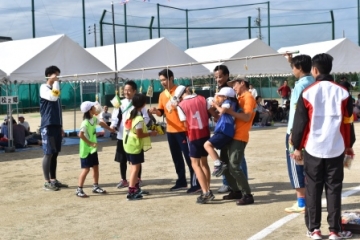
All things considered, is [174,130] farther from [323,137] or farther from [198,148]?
[323,137]

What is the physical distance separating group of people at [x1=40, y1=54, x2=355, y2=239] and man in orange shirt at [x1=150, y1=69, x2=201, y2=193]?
0.01 meters

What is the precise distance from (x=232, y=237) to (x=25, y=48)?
41.0ft

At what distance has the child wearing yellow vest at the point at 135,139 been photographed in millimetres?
7566

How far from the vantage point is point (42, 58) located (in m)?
16.1

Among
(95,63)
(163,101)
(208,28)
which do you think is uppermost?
(208,28)

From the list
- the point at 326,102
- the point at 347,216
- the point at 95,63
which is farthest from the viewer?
the point at 95,63

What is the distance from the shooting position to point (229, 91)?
22.1 ft

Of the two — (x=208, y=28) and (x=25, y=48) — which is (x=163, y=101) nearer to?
(x=25, y=48)

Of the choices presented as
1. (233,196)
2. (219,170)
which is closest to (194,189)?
(233,196)

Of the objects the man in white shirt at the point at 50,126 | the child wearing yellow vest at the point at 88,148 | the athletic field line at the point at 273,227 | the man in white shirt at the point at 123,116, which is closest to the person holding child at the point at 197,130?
the man in white shirt at the point at 123,116

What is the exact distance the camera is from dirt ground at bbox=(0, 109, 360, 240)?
5.93 metres

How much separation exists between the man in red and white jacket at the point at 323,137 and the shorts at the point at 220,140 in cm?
163

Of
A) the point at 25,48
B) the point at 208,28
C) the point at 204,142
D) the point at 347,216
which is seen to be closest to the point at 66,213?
the point at 204,142

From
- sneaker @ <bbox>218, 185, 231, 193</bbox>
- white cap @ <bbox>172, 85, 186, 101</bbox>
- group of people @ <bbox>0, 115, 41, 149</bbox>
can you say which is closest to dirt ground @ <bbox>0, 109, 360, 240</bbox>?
sneaker @ <bbox>218, 185, 231, 193</bbox>
